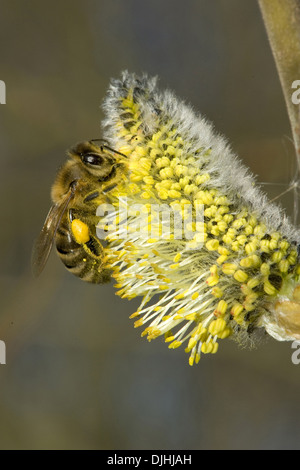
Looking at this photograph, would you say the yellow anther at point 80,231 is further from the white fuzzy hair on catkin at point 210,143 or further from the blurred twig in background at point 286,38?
the blurred twig in background at point 286,38

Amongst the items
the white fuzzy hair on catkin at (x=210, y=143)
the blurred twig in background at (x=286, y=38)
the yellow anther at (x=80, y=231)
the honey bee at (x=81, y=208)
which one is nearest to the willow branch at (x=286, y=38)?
the blurred twig in background at (x=286, y=38)

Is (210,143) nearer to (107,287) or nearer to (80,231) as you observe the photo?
(80,231)

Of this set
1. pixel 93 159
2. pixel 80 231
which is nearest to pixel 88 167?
pixel 93 159

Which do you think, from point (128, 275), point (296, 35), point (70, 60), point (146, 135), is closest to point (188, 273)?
point (128, 275)

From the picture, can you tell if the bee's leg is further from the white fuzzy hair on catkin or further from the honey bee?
the white fuzzy hair on catkin

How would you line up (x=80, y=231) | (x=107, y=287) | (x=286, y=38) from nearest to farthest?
1. (x=286, y=38)
2. (x=80, y=231)
3. (x=107, y=287)
